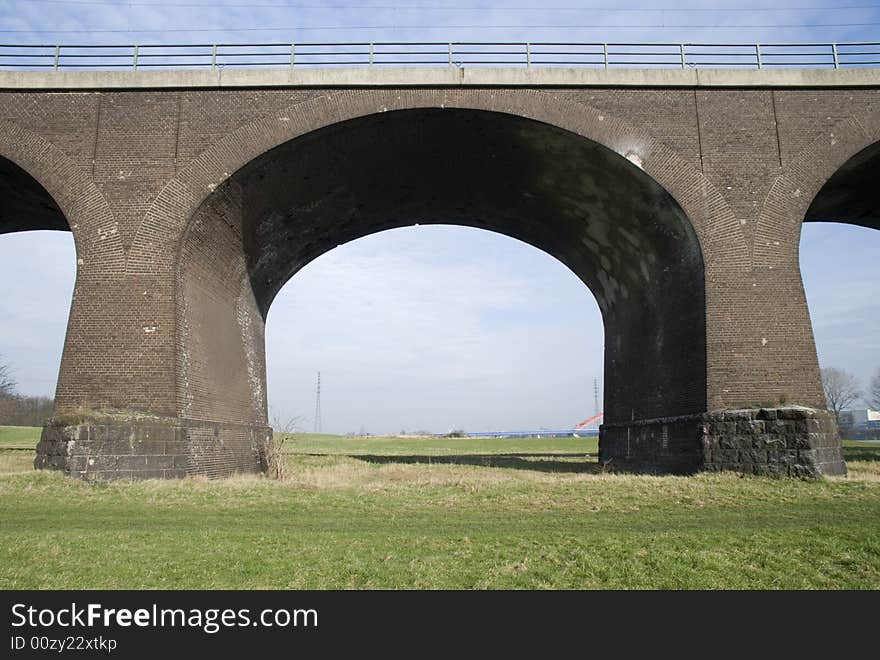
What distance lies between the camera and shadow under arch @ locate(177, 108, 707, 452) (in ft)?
50.7

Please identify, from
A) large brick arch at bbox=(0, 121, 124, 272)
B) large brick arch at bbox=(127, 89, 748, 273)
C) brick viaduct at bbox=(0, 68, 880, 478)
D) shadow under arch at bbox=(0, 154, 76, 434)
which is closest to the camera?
brick viaduct at bbox=(0, 68, 880, 478)

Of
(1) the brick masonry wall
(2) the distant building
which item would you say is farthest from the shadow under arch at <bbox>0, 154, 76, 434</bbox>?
(2) the distant building

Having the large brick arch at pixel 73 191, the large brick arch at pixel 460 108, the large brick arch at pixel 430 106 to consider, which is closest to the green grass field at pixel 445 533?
the large brick arch at pixel 460 108

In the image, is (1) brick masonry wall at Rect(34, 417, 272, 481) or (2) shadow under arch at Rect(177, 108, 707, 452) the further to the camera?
(2) shadow under arch at Rect(177, 108, 707, 452)

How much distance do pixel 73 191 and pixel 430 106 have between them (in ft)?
26.5

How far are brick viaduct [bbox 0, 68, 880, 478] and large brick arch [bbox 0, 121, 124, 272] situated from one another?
1.9 inches

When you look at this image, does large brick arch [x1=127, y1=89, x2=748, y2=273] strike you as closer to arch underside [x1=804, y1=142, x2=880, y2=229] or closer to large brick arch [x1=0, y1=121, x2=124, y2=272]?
large brick arch [x1=0, y1=121, x2=124, y2=272]

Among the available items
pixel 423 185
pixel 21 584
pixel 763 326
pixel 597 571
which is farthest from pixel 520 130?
pixel 21 584

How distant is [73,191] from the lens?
14953 millimetres

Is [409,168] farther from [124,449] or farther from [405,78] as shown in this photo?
[124,449]

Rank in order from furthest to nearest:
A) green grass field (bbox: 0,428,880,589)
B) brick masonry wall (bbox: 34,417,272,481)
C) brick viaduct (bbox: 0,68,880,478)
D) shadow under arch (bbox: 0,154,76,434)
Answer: shadow under arch (bbox: 0,154,76,434) < brick viaduct (bbox: 0,68,880,478) < brick masonry wall (bbox: 34,417,272,481) < green grass field (bbox: 0,428,880,589)

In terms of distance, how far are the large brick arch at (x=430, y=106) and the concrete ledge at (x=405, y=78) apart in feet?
0.94

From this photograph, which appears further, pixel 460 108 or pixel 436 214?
pixel 436 214

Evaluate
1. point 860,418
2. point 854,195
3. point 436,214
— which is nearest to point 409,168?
point 436,214
